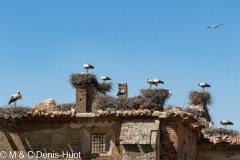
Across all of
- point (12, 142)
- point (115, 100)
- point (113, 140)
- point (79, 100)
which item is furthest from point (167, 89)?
point (12, 142)

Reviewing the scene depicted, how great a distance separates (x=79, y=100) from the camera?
26.9 meters

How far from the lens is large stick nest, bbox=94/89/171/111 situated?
2395cm

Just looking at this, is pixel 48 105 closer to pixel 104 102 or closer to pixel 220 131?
pixel 104 102

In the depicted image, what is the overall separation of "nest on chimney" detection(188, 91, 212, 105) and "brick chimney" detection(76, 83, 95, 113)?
474cm

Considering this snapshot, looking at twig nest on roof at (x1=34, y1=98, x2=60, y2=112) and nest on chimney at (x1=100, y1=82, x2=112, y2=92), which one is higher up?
nest on chimney at (x1=100, y1=82, x2=112, y2=92)

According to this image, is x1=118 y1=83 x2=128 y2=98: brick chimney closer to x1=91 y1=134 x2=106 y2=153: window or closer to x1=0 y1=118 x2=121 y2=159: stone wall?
x1=91 y1=134 x2=106 y2=153: window

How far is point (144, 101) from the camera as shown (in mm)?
24312

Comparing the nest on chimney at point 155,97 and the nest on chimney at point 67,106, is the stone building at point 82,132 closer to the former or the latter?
the nest on chimney at point 155,97

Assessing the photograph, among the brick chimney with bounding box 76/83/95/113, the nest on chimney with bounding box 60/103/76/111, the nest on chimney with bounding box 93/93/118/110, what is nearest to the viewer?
the nest on chimney with bounding box 93/93/118/110

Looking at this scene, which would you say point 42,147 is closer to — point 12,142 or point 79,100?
point 12,142

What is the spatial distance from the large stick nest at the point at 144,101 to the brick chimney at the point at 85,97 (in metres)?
1.51

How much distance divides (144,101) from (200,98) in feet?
17.8

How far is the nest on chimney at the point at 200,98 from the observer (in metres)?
29.0

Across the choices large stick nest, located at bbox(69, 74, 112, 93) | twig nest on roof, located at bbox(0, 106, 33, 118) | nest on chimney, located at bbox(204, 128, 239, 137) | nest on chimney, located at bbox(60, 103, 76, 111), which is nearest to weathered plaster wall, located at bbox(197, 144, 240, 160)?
nest on chimney, located at bbox(204, 128, 239, 137)
